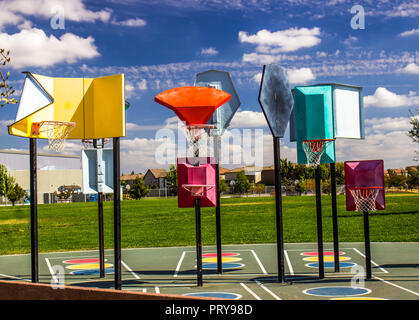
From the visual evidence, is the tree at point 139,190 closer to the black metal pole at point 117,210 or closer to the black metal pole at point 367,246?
the black metal pole at point 367,246

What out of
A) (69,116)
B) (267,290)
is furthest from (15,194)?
(267,290)

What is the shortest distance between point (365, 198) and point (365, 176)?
0.49 meters

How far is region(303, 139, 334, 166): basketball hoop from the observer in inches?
448

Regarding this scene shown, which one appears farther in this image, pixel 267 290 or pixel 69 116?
pixel 69 116

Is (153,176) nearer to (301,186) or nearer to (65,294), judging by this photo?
(301,186)

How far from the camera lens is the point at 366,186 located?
11.3 meters

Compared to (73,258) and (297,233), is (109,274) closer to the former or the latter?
(73,258)

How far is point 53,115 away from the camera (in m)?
10.8

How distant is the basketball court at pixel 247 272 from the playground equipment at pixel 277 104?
111 centimetres

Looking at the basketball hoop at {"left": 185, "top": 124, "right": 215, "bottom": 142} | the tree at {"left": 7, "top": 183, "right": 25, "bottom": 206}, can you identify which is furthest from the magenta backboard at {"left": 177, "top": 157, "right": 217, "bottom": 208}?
the tree at {"left": 7, "top": 183, "right": 25, "bottom": 206}

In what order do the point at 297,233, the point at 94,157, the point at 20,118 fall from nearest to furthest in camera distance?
the point at 20,118
the point at 94,157
the point at 297,233

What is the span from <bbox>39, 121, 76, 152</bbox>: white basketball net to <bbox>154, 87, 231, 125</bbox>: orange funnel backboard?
215cm
